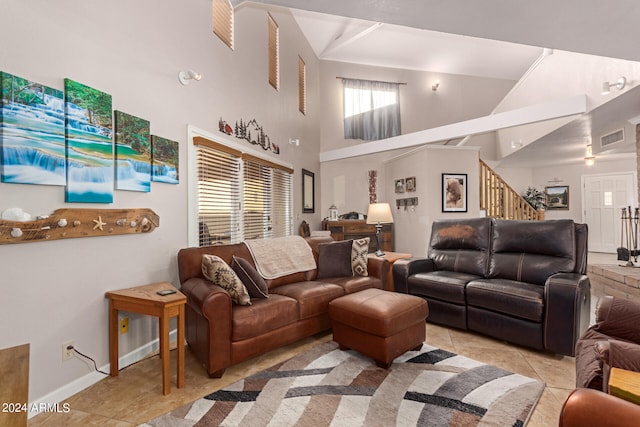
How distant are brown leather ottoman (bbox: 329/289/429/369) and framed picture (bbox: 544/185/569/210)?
8.12m

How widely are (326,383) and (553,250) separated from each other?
2.38m

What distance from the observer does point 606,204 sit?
7809mm

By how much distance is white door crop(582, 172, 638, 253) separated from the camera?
7531mm

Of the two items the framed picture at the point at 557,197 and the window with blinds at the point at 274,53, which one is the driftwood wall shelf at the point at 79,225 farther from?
the framed picture at the point at 557,197

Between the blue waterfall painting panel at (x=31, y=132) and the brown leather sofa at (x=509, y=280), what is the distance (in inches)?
121

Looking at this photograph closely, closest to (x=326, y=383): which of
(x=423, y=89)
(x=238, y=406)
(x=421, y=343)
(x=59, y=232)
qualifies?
(x=238, y=406)

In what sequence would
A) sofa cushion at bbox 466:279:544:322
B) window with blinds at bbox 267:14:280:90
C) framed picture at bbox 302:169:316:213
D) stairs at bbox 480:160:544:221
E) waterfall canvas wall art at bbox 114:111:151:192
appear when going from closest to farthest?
waterfall canvas wall art at bbox 114:111:151:192 → sofa cushion at bbox 466:279:544:322 → window with blinds at bbox 267:14:280:90 → framed picture at bbox 302:169:316:213 → stairs at bbox 480:160:544:221

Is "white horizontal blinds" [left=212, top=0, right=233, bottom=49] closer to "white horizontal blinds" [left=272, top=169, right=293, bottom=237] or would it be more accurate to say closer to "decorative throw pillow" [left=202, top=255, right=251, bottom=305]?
"white horizontal blinds" [left=272, top=169, right=293, bottom=237]

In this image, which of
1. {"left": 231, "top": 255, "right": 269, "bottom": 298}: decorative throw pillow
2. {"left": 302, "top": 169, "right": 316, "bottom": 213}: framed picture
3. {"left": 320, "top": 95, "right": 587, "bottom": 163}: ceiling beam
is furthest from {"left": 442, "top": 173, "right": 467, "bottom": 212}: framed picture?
{"left": 231, "top": 255, "right": 269, "bottom": 298}: decorative throw pillow

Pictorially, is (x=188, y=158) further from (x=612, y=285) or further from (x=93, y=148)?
(x=612, y=285)

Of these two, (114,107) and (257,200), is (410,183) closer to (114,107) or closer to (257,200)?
(257,200)

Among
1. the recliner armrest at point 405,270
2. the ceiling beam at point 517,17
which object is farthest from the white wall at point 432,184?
the ceiling beam at point 517,17

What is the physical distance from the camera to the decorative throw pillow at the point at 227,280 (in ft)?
7.80

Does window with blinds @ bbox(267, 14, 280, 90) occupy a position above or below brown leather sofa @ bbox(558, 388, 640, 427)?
above
